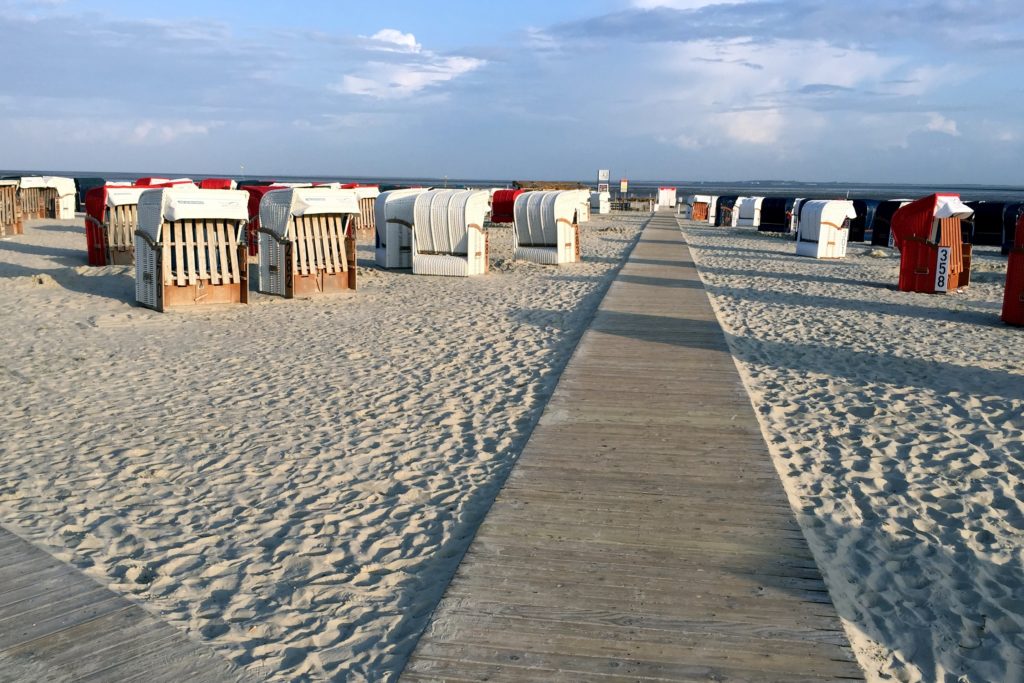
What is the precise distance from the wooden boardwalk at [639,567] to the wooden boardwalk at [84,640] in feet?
2.99

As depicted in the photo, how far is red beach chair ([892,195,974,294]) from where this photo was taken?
578 inches

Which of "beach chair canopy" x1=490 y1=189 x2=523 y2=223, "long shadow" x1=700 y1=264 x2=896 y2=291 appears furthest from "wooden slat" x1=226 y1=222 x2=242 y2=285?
"beach chair canopy" x1=490 y1=189 x2=523 y2=223

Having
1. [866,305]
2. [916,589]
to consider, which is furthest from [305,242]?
[916,589]

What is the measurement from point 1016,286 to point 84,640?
12.1 meters

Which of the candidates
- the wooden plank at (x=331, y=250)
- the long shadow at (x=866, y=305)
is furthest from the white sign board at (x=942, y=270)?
the wooden plank at (x=331, y=250)

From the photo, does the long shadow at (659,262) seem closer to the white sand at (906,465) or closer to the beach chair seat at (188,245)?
the white sand at (906,465)

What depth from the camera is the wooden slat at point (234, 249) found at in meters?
12.3

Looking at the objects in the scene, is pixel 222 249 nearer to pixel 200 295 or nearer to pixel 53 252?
pixel 200 295

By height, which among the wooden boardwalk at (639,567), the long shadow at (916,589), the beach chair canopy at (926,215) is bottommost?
the long shadow at (916,589)

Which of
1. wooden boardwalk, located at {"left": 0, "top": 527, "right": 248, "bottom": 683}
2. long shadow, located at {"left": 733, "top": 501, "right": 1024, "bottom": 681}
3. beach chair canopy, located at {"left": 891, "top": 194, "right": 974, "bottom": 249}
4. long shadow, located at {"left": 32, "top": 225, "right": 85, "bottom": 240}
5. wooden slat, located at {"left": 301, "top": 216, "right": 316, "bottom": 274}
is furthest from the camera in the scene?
long shadow, located at {"left": 32, "top": 225, "right": 85, "bottom": 240}

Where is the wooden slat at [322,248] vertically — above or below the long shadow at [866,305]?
above

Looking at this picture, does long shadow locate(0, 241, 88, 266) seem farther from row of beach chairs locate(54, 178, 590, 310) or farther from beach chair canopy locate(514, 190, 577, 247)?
beach chair canopy locate(514, 190, 577, 247)

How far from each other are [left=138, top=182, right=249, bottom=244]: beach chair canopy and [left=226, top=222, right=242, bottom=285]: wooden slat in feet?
0.90

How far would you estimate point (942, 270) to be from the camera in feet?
48.9
